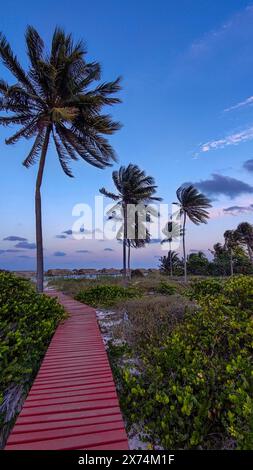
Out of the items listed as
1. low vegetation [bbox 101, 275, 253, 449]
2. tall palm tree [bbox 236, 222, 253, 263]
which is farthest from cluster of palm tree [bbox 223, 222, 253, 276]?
low vegetation [bbox 101, 275, 253, 449]

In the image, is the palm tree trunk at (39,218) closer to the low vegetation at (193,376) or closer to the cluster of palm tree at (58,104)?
the cluster of palm tree at (58,104)

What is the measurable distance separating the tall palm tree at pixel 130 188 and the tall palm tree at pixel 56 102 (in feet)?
46.6

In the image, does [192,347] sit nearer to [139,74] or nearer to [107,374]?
[107,374]

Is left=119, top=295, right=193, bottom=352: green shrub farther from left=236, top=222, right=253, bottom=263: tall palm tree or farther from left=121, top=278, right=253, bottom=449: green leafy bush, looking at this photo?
left=236, top=222, right=253, bottom=263: tall palm tree

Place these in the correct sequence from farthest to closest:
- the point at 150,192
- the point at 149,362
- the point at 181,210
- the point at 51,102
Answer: the point at 181,210 < the point at 150,192 < the point at 51,102 < the point at 149,362

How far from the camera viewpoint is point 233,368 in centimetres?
391

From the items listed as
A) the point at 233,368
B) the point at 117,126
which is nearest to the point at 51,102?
the point at 117,126

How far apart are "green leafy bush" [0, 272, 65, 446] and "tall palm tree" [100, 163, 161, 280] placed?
2031cm

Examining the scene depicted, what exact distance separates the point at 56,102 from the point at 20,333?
1110 cm

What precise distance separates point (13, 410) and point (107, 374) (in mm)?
1385

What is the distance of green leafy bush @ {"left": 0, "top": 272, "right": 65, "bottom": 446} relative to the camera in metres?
4.37

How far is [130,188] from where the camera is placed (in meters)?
28.7
